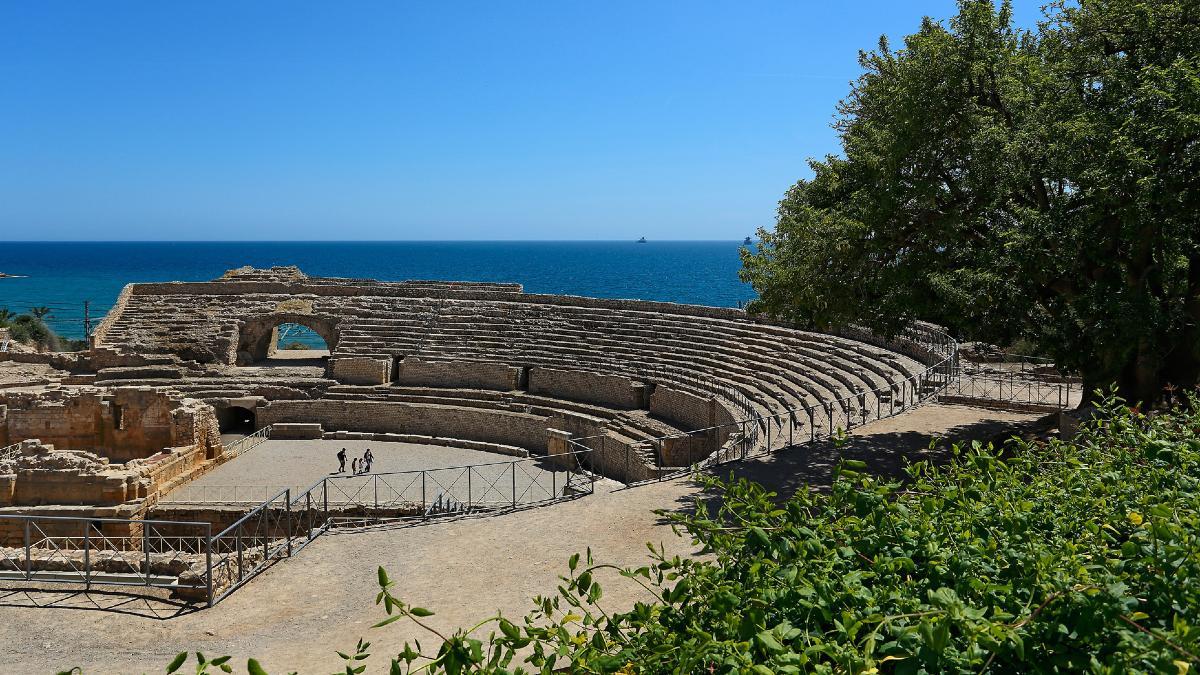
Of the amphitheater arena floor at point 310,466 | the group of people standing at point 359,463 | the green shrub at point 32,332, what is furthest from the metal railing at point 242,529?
the green shrub at point 32,332

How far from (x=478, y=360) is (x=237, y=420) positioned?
385 inches

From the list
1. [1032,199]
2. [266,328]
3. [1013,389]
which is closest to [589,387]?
[1013,389]

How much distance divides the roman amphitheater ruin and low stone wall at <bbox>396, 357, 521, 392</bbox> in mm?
81

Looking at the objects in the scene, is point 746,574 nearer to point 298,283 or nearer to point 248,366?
point 248,366

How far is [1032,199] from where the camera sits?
52.2 ft

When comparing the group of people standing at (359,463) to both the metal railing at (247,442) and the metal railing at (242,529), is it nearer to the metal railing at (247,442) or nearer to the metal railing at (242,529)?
the metal railing at (242,529)

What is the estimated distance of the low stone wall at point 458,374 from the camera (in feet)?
105

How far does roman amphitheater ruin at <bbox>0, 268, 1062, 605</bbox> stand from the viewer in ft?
68.7

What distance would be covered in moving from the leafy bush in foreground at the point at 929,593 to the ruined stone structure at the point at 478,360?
53.9 ft

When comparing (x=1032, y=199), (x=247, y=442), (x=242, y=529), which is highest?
(x=1032, y=199)

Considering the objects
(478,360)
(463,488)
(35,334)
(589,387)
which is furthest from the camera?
(35,334)

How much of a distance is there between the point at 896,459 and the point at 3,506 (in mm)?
22177

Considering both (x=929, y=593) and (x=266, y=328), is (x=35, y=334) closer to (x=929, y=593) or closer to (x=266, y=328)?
(x=266, y=328)

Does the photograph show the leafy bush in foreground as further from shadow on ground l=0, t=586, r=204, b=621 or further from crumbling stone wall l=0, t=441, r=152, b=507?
crumbling stone wall l=0, t=441, r=152, b=507
